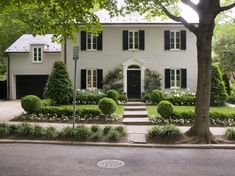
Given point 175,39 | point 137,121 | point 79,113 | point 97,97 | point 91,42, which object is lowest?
point 137,121

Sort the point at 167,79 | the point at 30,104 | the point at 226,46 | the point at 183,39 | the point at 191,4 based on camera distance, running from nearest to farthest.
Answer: the point at 191,4 < the point at 30,104 < the point at 167,79 < the point at 183,39 < the point at 226,46

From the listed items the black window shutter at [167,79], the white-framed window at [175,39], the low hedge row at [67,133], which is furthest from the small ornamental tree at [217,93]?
the low hedge row at [67,133]

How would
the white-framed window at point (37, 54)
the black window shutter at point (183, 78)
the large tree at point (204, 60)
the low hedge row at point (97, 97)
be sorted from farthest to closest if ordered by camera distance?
1. the white-framed window at point (37, 54)
2. the black window shutter at point (183, 78)
3. the low hedge row at point (97, 97)
4. the large tree at point (204, 60)

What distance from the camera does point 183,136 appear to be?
40.2ft

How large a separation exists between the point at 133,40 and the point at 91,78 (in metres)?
4.38

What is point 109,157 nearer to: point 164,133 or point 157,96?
point 164,133

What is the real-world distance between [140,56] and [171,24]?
133 inches

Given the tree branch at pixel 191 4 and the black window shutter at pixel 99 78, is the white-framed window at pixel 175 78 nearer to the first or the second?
the black window shutter at pixel 99 78

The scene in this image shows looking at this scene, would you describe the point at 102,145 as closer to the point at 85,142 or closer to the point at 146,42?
the point at 85,142

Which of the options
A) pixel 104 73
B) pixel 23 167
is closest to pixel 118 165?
pixel 23 167

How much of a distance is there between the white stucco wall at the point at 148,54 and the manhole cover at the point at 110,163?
17.6m

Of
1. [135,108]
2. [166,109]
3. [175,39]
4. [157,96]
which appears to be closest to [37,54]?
[175,39]

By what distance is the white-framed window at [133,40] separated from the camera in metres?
26.5

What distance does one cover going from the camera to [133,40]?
26.5 metres
